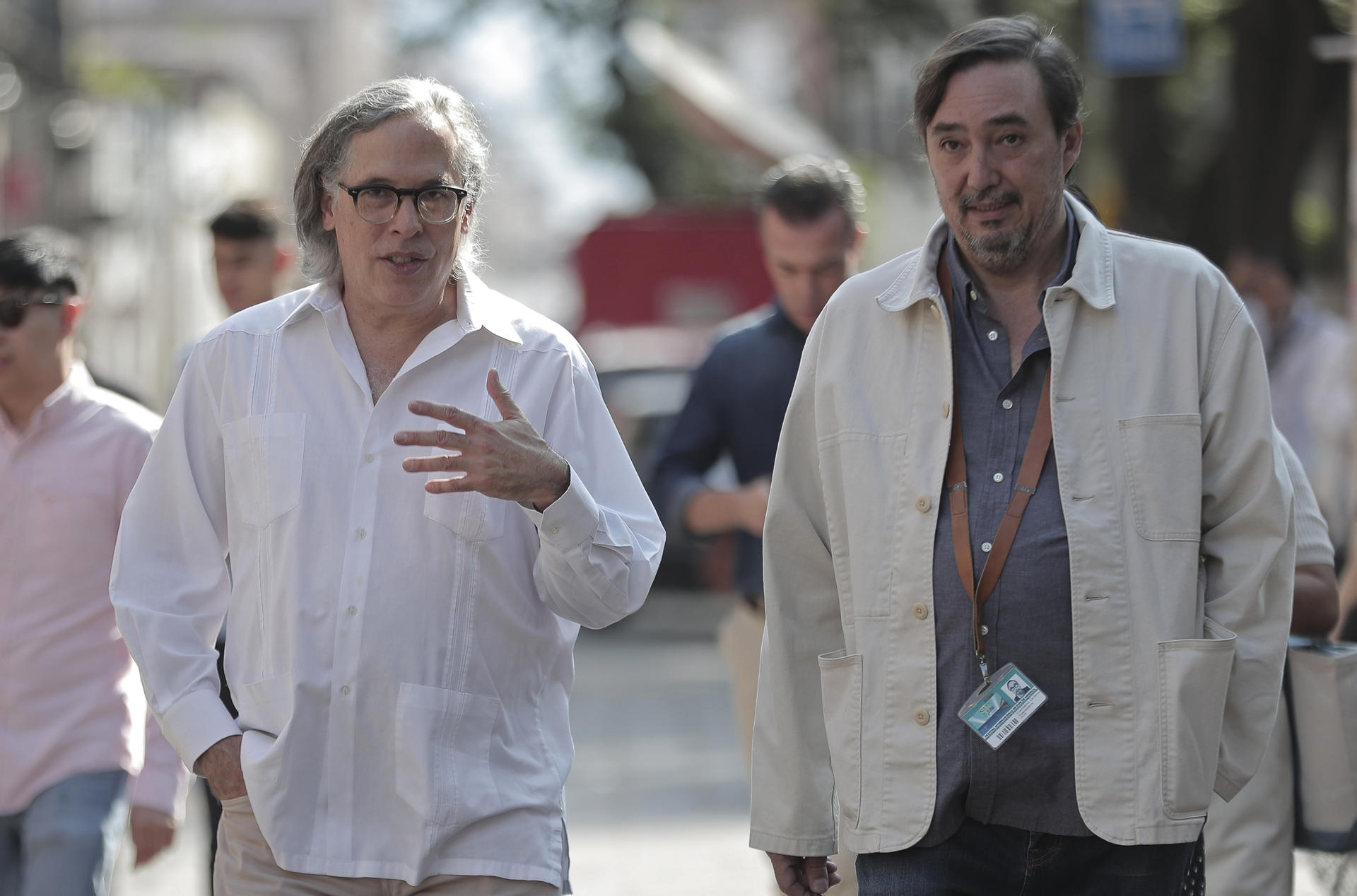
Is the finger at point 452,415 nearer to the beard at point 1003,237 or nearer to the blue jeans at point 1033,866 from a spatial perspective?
the beard at point 1003,237

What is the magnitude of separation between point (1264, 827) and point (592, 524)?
1834 mm

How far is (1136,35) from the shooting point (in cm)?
1441

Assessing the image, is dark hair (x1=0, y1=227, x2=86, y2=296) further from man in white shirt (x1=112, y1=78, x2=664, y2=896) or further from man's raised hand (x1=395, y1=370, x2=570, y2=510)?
man's raised hand (x1=395, y1=370, x2=570, y2=510)

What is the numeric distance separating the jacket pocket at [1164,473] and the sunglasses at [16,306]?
111 inches

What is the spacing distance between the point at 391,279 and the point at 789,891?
1393 mm

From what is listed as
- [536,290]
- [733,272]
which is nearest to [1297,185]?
[733,272]

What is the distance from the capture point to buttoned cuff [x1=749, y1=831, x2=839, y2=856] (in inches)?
147

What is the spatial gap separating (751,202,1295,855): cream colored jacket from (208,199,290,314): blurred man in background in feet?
10.4

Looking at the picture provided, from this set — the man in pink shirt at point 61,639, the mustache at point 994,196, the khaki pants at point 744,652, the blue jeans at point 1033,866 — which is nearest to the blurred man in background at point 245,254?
the man in pink shirt at point 61,639

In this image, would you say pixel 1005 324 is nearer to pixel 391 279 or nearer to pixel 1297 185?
pixel 391 279

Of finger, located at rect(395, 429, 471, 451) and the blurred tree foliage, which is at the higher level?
the blurred tree foliage

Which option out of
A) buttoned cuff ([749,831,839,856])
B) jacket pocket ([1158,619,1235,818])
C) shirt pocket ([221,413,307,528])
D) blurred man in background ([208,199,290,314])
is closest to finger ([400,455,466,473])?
shirt pocket ([221,413,307,528])

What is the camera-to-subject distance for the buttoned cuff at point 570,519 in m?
3.45

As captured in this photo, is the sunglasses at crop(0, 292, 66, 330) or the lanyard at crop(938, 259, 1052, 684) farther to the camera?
the sunglasses at crop(0, 292, 66, 330)
